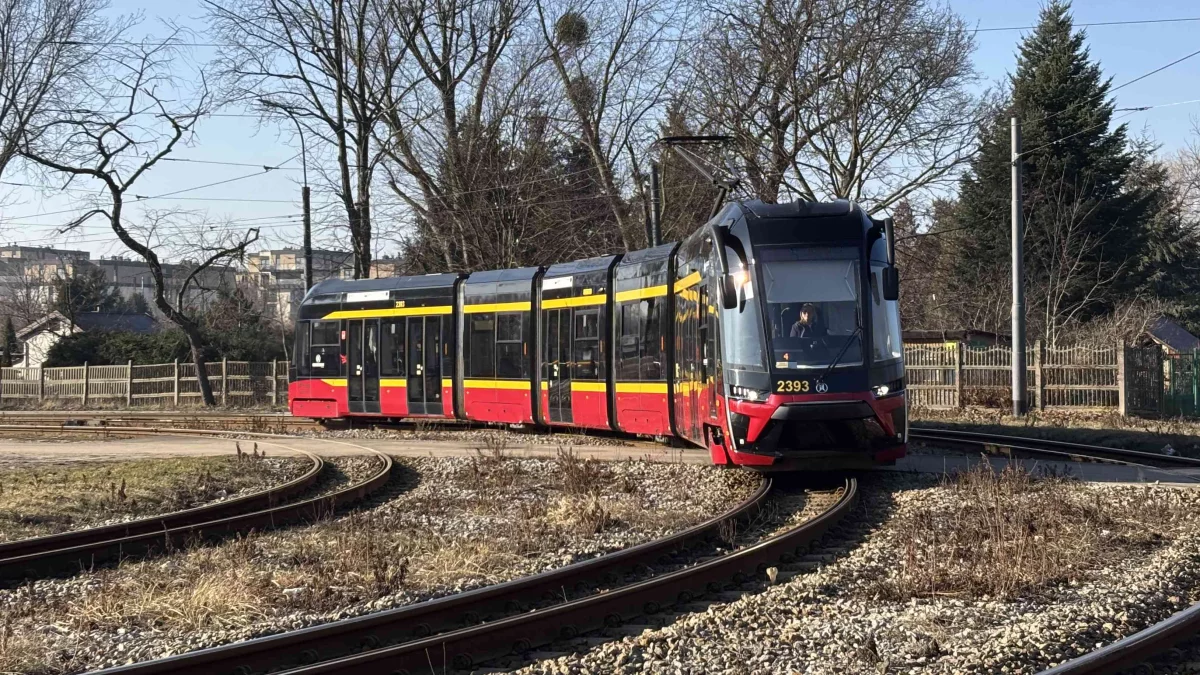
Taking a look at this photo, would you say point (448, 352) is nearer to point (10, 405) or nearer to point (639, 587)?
→ point (639, 587)

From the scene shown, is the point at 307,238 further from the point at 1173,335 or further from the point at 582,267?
the point at 1173,335

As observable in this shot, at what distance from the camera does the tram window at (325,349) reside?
25344 millimetres

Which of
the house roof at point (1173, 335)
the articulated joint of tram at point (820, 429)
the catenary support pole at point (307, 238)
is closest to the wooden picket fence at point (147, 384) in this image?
the catenary support pole at point (307, 238)

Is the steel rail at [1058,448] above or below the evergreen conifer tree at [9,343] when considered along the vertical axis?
below

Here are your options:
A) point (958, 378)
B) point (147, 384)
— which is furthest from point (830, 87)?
point (147, 384)

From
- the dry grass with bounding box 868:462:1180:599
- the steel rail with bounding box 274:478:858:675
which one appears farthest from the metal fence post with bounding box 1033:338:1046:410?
the steel rail with bounding box 274:478:858:675

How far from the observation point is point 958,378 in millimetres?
28969

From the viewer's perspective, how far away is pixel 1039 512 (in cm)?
1062

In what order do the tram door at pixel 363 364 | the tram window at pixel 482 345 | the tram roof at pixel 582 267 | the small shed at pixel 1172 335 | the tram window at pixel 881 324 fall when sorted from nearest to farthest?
the tram window at pixel 881 324 < the tram roof at pixel 582 267 < the tram window at pixel 482 345 < the tram door at pixel 363 364 < the small shed at pixel 1172 335

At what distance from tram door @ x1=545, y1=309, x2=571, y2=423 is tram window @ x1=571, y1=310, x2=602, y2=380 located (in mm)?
286

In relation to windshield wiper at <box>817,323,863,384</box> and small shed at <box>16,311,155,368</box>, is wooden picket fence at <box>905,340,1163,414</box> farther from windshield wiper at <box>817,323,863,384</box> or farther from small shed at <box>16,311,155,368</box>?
small shed at <box>16,311,155,368</box>

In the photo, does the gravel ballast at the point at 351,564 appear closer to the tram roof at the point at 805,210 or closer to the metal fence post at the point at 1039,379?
the tram roof at the point at 805,210

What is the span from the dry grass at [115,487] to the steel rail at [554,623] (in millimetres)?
7907

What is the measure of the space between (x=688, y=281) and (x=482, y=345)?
25.6ft
